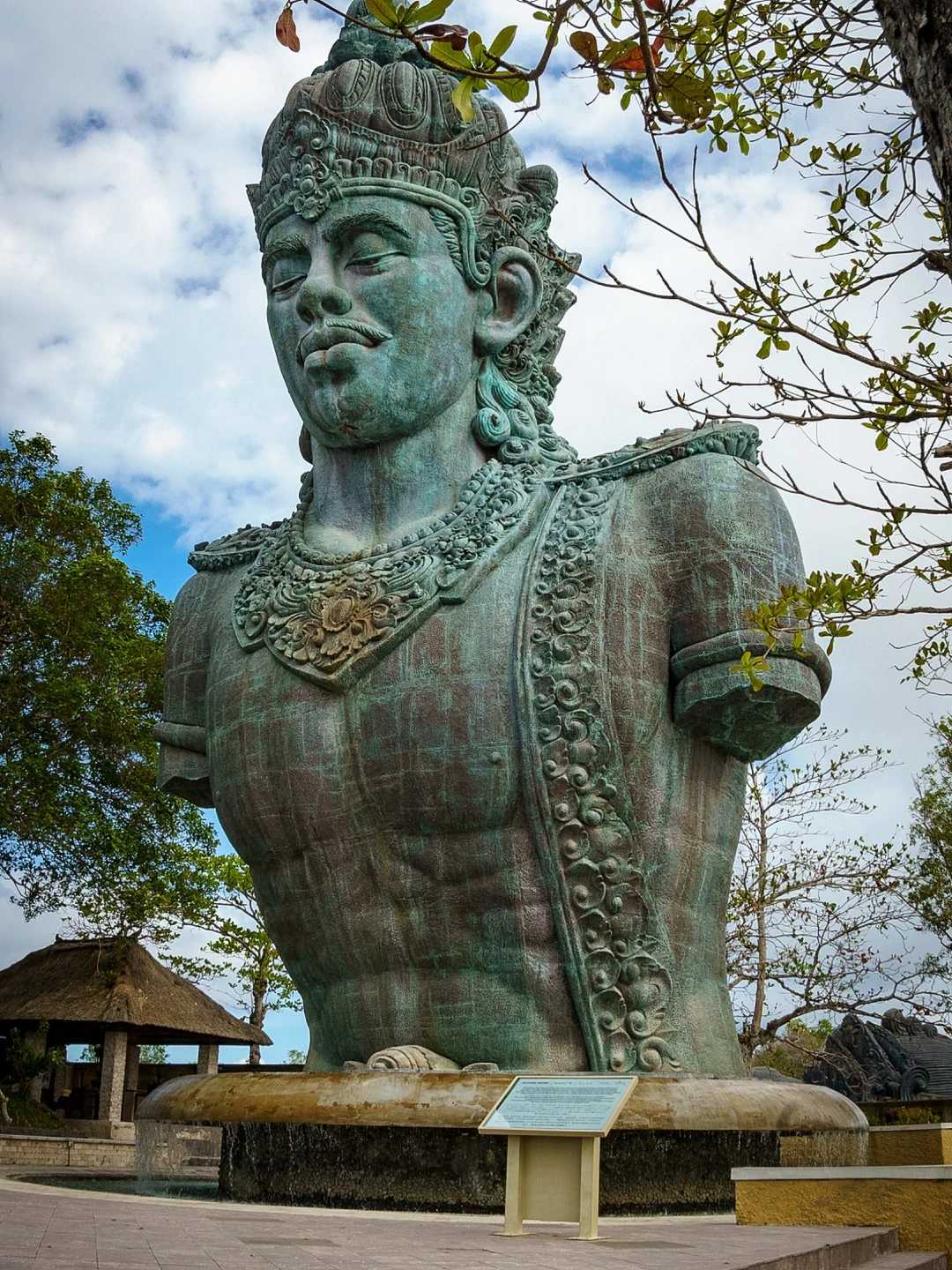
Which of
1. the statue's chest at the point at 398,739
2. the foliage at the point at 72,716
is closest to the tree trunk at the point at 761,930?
the foliage at the point at 72,716

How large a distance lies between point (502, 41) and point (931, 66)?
0.96m

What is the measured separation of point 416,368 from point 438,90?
1.66 metres

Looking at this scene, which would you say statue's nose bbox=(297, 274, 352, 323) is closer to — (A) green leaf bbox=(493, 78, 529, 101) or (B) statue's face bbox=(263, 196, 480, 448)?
(B) statue's face bbox=(263, 196, 480, 448)

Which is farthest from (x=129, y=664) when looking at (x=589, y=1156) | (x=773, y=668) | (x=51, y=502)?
(x=589, y=1156)

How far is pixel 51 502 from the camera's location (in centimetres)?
2188

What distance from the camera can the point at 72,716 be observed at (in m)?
20.5

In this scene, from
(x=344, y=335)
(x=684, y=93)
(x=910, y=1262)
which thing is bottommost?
(x=910, y=1262)

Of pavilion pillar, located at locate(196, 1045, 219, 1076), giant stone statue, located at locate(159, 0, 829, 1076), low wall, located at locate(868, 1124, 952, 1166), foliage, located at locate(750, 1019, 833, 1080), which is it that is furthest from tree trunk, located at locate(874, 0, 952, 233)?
pavilion pillar, located at locate(196, 1045, 219, 1076)

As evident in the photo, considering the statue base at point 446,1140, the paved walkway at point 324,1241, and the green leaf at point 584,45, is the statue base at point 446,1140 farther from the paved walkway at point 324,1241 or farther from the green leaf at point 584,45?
the green leaf at point 584,45

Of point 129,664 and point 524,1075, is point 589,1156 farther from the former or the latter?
point 129,664

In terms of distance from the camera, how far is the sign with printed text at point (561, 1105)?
18.5 feet

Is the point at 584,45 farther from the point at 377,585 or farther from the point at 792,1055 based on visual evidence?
the point at 792,1055

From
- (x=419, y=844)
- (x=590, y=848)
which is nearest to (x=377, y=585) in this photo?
(x=419, y=844)

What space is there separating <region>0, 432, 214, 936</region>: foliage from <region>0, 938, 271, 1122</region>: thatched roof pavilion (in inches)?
145
